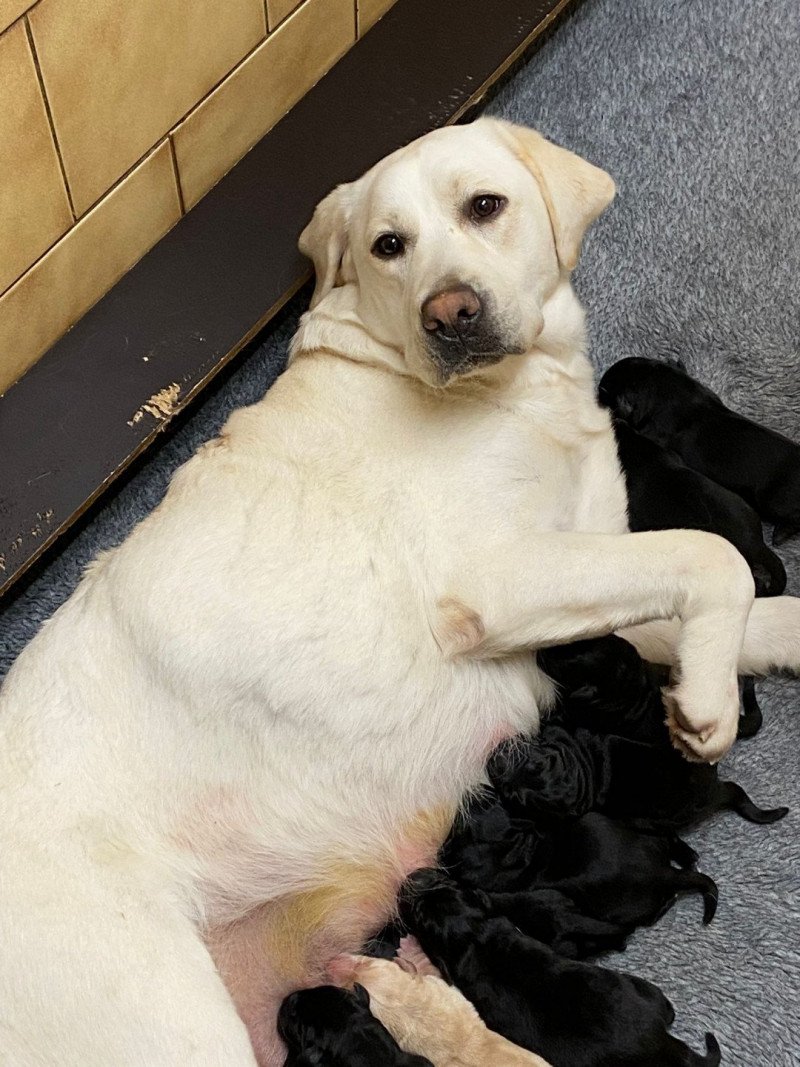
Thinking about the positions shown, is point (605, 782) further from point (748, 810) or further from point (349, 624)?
point (349, 624)

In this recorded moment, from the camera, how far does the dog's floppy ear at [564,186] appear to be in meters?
2.57

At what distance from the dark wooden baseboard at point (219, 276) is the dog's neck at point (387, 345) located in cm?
47

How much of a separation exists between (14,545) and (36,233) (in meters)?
0.73

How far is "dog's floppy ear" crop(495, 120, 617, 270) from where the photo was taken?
2.57 m

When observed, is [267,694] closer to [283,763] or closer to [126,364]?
[283,763]

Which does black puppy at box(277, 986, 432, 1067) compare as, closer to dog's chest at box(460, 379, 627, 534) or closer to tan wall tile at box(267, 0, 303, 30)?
dog's chest at box(460, 379, 627, 534)

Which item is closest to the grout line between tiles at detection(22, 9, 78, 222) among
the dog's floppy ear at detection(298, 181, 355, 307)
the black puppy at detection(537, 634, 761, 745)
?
the dog's floppy ear at detection(298, 181, 355, 307)

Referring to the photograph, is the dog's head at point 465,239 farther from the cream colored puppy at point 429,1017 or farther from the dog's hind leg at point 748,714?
the cream colored puppy at point 429,1017

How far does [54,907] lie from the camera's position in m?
2.21

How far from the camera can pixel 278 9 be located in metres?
3.21

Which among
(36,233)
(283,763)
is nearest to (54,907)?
(283,763)

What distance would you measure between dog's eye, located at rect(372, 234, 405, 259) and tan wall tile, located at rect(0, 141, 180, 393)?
85cm

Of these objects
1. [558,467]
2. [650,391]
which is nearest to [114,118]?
[558,467]

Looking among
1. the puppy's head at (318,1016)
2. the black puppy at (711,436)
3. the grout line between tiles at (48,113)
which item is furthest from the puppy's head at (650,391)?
the puppy's head at (318,1016)
